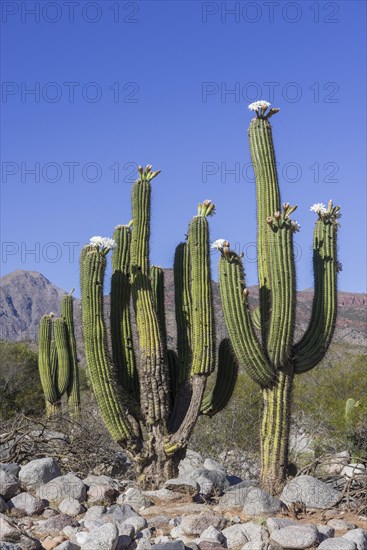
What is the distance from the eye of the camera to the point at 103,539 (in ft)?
19.3

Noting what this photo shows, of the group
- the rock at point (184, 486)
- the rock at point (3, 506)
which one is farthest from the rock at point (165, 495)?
the rock at point (3, 506)

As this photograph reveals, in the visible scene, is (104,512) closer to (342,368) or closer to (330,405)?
(330,405)

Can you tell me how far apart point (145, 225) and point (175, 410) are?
7.83 feet

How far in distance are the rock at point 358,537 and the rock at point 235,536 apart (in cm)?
87

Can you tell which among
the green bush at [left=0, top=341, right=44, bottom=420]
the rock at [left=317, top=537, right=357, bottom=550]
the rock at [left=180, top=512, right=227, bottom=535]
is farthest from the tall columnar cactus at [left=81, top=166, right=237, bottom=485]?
the green bush at [left=0, top=341, right=44, bottom=420]

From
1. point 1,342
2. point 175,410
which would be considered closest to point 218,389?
point 175,410

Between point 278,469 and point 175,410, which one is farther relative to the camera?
point 175,410

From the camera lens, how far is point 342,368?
65.5ft

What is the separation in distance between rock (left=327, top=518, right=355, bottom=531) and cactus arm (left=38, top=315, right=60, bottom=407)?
1022cm

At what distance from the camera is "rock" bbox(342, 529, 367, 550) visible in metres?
6.04

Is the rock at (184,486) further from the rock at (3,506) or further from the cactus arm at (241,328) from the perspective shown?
the rock at (3,506)

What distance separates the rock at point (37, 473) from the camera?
8117 mm

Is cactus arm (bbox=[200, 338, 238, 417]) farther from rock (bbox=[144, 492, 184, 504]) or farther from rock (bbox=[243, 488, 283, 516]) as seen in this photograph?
rock (bbox=[243, 488, 283, 516])

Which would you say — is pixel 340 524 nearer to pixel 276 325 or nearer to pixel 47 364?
pixel 276 325
